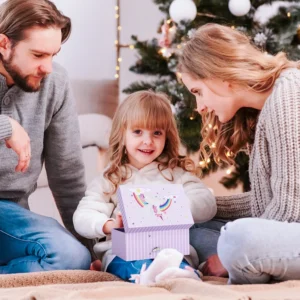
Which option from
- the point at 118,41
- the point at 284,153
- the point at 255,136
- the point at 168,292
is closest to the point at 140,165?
the point at 255,136

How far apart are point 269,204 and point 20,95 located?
0.76 meters

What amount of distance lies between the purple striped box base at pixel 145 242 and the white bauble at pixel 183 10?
1.05m

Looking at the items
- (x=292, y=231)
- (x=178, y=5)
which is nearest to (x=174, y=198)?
(x=292, y=231)

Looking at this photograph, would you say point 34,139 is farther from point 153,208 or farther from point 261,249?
point 261,249

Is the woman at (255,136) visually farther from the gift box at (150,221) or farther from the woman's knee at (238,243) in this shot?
the gift box at (150,221)

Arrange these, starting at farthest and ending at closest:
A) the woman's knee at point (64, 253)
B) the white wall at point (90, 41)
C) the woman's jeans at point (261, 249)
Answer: the white wall at point (90, 41) < the woman's knee at point (64, 253) < the woman's jeans at point (261, 249)

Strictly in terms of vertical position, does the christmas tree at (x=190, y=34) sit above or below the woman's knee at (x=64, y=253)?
above

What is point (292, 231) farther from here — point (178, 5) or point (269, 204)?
point (178, 5)

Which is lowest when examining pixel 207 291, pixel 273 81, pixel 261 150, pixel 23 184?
pixel 23 184

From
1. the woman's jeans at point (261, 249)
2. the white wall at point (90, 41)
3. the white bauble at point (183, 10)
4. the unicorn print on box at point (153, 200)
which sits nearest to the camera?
the woman's jeans at point (261, 249)

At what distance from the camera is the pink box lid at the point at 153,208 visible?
1333 mm

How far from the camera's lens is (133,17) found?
308cm

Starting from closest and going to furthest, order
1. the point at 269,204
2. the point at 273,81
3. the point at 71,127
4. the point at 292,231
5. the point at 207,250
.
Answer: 1. the point at 292,231
2. the point at 269,204
3. the point at 273,81
4. the point at 207,250
5. the point at 71,127

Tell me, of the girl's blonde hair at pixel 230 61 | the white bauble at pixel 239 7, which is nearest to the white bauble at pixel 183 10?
the white bauble at pixel 239 7
